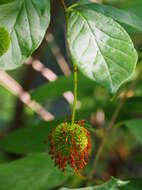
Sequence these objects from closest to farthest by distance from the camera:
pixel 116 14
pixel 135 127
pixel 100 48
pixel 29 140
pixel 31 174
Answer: pixel 100 48
pixel 116 14
pixel 31 174
pixel 135 127
pixel 29 140

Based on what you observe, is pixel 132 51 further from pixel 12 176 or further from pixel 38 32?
pixel 12 176

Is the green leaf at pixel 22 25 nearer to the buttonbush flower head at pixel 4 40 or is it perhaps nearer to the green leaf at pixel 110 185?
the buttonbush flower head at pixel 4 40

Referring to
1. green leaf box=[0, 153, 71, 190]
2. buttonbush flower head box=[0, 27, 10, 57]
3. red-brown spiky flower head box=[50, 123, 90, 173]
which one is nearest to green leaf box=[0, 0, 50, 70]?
buttonbush flower head box=[0, 27, 10, 57]

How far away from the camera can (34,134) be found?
162 centimetres

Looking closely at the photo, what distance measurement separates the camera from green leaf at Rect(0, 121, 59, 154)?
1.59 metres

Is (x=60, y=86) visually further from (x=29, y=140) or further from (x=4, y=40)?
(x=4, y=40)

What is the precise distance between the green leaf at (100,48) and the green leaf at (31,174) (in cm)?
49

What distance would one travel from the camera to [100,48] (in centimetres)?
92

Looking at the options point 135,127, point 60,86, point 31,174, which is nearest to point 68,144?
point 31,174

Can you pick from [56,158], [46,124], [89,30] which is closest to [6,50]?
[89,30]

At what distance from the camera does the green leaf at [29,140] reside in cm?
159

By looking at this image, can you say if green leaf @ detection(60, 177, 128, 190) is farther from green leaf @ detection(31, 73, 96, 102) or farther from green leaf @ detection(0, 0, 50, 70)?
green leaf @ detection(31, 73, 96, 102)

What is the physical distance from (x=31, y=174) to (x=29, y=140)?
0.30 meters

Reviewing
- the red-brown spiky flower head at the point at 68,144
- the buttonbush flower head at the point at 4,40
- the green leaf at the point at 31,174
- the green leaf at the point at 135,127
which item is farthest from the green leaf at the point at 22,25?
the green leaf at the point at 135,127
